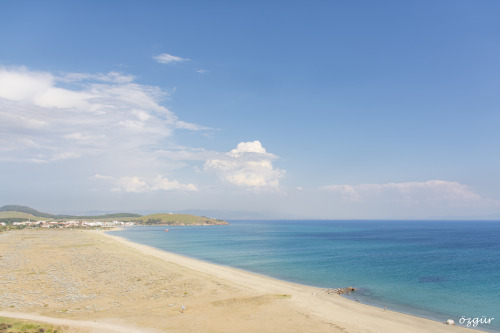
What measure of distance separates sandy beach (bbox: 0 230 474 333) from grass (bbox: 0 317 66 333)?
1191mm

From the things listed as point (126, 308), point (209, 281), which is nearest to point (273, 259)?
point (209, 281)

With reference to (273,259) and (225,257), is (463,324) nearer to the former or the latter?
(273,259)

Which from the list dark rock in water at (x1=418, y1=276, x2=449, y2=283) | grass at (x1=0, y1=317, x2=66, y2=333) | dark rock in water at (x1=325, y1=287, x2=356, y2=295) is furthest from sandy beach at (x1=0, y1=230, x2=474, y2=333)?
dark rock in water at (x1=418, y1=276, x2=449, y2=283)

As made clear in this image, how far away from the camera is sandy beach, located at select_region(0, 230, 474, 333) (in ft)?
105

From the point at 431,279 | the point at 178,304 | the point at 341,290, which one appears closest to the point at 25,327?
the point at 178,304

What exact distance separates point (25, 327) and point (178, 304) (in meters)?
17.0

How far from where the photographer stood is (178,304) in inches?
1556

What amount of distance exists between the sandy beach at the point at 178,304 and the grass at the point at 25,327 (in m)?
1.19

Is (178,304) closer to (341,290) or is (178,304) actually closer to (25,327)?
(25,327)

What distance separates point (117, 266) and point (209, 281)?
2583cm

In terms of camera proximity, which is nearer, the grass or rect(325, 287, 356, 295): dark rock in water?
the grass

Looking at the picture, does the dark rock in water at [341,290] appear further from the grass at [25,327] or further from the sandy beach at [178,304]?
the grass at [25,327]

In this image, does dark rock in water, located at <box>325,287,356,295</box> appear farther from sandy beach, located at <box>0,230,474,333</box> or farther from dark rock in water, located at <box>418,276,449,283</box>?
dark rock in water, located at <box>418,276,449,283</box>

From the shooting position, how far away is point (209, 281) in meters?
54.1
